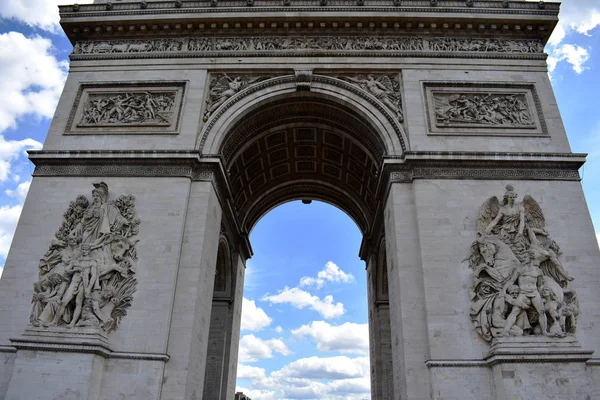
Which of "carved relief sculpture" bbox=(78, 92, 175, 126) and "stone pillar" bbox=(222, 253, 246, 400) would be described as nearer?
"carved relief sculpture" bbox=(78, 92, 175, 126)

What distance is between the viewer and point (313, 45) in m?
17.1

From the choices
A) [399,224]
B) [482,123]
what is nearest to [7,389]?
[399,224]

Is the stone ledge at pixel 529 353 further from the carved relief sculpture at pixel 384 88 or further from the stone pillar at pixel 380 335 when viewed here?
the carved relief sculpture at pixel 384 88

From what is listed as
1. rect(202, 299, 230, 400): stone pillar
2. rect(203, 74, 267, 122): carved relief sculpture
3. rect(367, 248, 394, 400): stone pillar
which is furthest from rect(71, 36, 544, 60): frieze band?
rect(202, 299, 230, 400): stone pillar

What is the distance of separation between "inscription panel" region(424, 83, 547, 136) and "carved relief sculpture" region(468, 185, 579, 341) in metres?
2.78

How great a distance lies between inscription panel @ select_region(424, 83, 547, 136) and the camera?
15312 mm

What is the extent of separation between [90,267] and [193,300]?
3.08 meters

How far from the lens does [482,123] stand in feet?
50.8

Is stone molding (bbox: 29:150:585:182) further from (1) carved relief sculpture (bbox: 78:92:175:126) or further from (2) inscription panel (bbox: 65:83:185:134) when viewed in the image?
(1) carved relief sculpture (bbox: 78:92:175:126)

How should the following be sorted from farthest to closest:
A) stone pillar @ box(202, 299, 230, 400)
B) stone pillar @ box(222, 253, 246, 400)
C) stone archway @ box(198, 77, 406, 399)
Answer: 1. stone pillar @ box(222, 253, 246, 400)
2. stone pillar @ box(202, 299, 230, 400)
3. stone archway @ box(198, 77, 406, 399)

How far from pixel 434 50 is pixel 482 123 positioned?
348 cm

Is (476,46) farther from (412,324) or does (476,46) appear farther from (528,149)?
(412,324)

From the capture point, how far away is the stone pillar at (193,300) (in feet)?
40.3

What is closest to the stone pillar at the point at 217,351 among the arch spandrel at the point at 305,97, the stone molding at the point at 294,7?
the arch spandrel at the point at 305,97
